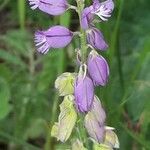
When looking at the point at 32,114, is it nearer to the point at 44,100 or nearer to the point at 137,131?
the point at 44,100

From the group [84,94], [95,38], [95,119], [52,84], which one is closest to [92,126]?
[95,119]

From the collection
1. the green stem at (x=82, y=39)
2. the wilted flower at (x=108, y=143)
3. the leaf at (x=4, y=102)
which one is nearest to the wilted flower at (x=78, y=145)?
the wilted flower at (x=108, y=143)

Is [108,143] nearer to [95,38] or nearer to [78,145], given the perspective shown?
[78,145]

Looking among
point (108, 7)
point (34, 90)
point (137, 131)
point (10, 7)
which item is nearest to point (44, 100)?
point (34, 90)

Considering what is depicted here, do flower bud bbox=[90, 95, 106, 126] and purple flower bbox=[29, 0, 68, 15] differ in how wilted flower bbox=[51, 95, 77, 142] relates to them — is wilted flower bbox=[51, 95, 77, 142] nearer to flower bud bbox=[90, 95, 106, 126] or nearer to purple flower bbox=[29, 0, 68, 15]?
flower bud bbox=[90, 95, 106, 126]

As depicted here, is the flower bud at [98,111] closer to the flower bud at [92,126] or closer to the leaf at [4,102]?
the flower bud at [92,126]
